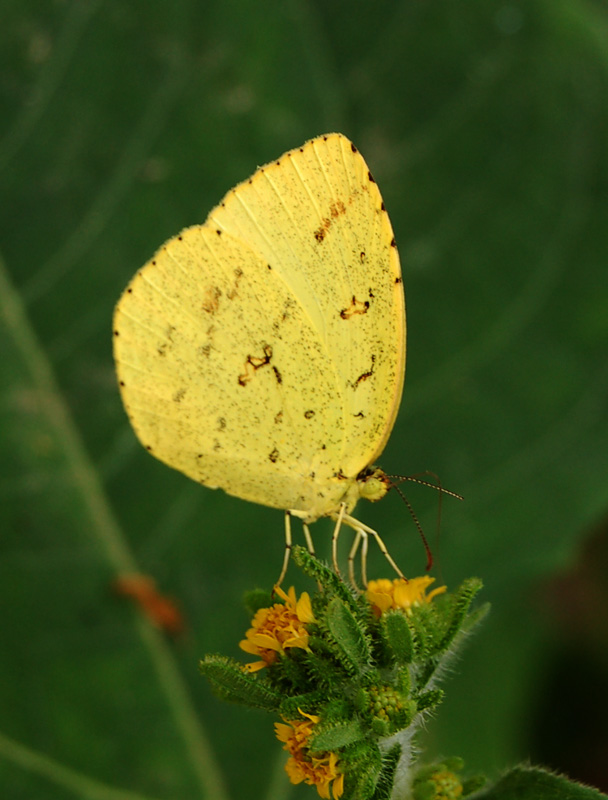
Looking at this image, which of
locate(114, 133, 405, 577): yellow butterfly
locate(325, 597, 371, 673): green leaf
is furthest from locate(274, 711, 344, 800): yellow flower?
locate(114, 133, 405, 577): yellow butterfly

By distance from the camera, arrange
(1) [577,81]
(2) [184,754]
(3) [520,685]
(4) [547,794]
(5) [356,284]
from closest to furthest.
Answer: (4) [547,794] < (5) [356,284] < (2) [184,754] < (1) [577,81] < (3) [520,685]

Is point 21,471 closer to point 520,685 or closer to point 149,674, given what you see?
point 149,674

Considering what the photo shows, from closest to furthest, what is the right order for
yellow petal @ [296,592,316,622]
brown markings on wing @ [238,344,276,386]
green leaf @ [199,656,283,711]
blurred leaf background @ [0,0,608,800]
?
green leaf @ [199,656,283,711]
yellow petal @ [296,592,316,622]
brown markings on wing @ [238,344,276,386]
blurred leaf background @ [0,0,608,800]

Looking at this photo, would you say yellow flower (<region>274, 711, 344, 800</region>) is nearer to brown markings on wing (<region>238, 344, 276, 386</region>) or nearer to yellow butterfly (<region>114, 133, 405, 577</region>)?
yellow butterfly (<region>114, 133, 405, 577</region>)

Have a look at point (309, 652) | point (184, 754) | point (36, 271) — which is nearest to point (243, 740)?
point (184, 754)

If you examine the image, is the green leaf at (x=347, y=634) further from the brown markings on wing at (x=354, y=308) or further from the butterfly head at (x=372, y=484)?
the brown markings on wing at (x=354, y=308)

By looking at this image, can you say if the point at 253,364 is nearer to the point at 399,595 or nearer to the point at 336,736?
the point at 399,595
